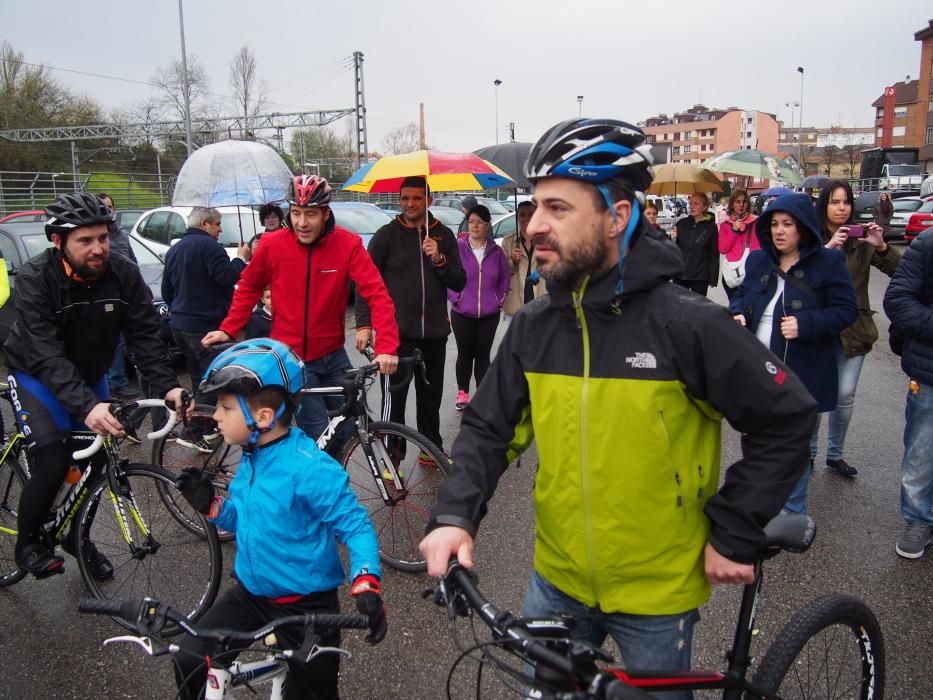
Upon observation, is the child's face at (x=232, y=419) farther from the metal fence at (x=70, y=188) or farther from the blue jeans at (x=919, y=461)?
the metal fence at (x=70, y=188)

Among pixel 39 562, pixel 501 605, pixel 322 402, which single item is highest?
pixel 322 402

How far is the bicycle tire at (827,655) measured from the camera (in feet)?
6.37

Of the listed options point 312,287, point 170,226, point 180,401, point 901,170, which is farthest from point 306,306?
point 901,170

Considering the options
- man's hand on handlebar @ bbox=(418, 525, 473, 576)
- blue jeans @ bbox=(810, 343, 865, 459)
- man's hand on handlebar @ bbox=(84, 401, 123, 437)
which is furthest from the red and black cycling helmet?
blue jeans @ bbox=(810, 343, 865, 459)

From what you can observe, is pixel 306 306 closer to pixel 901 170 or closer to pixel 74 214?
pixel 74 214

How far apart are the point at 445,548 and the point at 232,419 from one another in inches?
41.9

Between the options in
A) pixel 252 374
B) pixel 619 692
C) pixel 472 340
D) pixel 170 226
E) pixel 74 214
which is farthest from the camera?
pixel 170 226

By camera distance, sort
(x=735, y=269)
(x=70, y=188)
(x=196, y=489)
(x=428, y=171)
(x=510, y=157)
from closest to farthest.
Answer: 1. (x=196, y=489)
2. (x=428, y=171)
3. (x=510, y=157)
4. (x=735, y=269)
5. (x=70, y=188)

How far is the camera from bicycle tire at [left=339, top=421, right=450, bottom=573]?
12.7 feet

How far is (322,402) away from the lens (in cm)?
431

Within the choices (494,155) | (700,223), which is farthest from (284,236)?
(700,223)

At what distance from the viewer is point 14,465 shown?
382cm

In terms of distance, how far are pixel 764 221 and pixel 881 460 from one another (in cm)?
246

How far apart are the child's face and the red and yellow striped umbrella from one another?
9.96 ft
